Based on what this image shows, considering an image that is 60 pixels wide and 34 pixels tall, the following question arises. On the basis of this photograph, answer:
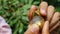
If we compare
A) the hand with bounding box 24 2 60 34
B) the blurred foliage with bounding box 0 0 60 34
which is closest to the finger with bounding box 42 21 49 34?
the hand with bounding box 24 2 60 34

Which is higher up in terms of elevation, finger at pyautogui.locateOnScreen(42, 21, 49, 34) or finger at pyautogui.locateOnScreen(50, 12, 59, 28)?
finger at pyautogui.locateOnScreen(50, 12, 59, 28)

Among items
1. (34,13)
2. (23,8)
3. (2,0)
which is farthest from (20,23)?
(34,13)

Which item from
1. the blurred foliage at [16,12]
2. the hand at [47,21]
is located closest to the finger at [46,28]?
the hand at [47,21]

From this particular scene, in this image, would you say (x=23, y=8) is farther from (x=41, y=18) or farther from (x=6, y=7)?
(x=41, y=18)

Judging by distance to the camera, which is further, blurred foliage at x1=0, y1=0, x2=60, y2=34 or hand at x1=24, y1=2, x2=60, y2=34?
blurred foliage at x1=0, y1=0, x2=60, y2=34

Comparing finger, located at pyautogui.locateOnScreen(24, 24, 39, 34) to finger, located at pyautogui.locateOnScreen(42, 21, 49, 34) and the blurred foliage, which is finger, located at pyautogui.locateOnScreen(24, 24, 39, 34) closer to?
finger, located at pyautogui.locateOnScreen(42, 21, 49, 34)

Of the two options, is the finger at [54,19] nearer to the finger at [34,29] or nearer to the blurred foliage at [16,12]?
the finger at [34,29]

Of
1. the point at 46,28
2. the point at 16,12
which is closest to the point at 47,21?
the point at 46,28

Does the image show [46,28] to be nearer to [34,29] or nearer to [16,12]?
[34,29]

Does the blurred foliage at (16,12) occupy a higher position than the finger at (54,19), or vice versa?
the finger at (54,19)
